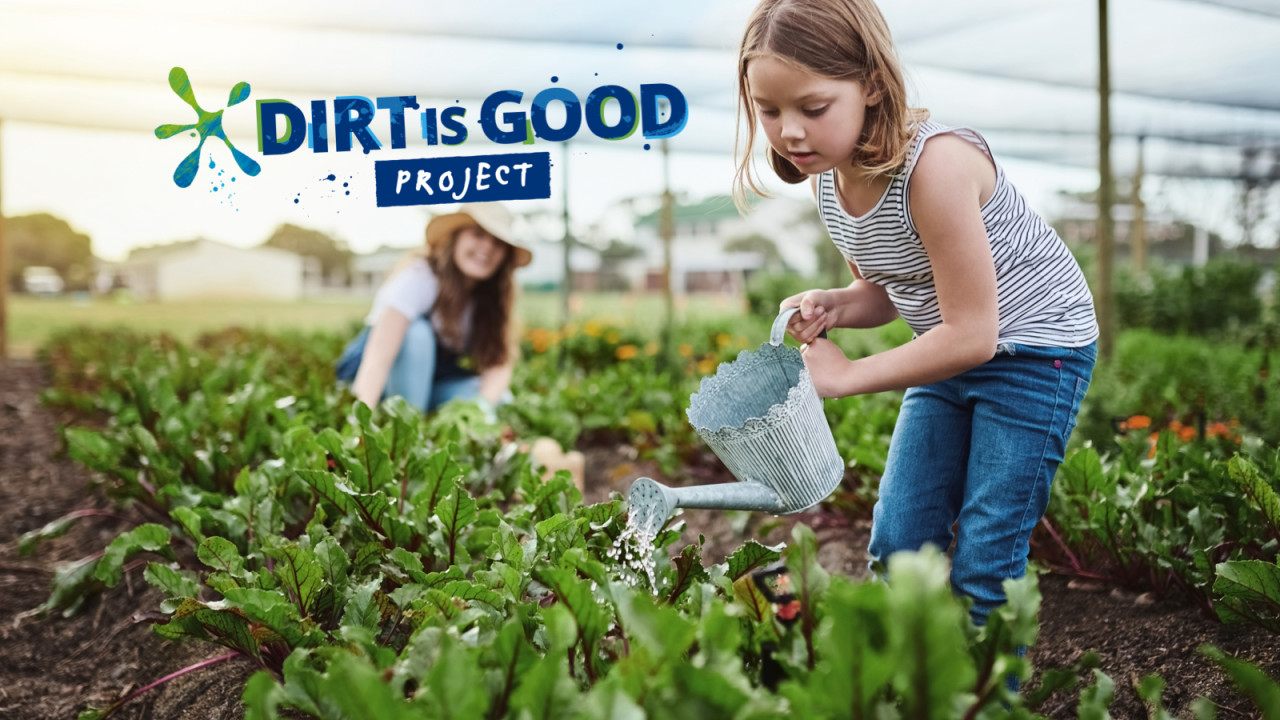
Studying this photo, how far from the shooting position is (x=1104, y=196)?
4.35 m

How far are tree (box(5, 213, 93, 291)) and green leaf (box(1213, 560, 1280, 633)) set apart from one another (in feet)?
30.6

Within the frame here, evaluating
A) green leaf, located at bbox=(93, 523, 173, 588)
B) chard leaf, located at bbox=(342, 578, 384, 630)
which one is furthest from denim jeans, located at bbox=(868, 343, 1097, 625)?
green leaf, located at bbox=(93, 523, 173, 588)

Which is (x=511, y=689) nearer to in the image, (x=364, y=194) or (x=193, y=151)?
(x=364, y=194)

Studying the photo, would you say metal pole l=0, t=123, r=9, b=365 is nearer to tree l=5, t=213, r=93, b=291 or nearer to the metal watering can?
tree l=5, t=213, r=93, b=291

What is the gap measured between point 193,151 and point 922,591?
1.81 metres

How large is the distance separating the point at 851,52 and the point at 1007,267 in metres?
0.54

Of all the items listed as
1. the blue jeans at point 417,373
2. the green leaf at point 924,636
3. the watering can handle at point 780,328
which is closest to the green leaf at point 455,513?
the watering can handle at point 780,328

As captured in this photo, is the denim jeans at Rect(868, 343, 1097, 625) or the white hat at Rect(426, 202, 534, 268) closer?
the denim jeans at Rect(868, 343, 1097, 625)

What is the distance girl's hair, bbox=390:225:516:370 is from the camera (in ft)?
14.5

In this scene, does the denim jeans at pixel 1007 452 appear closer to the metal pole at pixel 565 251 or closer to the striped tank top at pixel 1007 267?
the striped tank top at pixel 1007 267

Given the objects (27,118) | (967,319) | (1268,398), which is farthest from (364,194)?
(27,118)

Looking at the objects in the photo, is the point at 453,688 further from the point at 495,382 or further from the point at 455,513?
the point at 495,382

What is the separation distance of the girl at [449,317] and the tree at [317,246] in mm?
5311

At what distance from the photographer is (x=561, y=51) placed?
489 centimetres
